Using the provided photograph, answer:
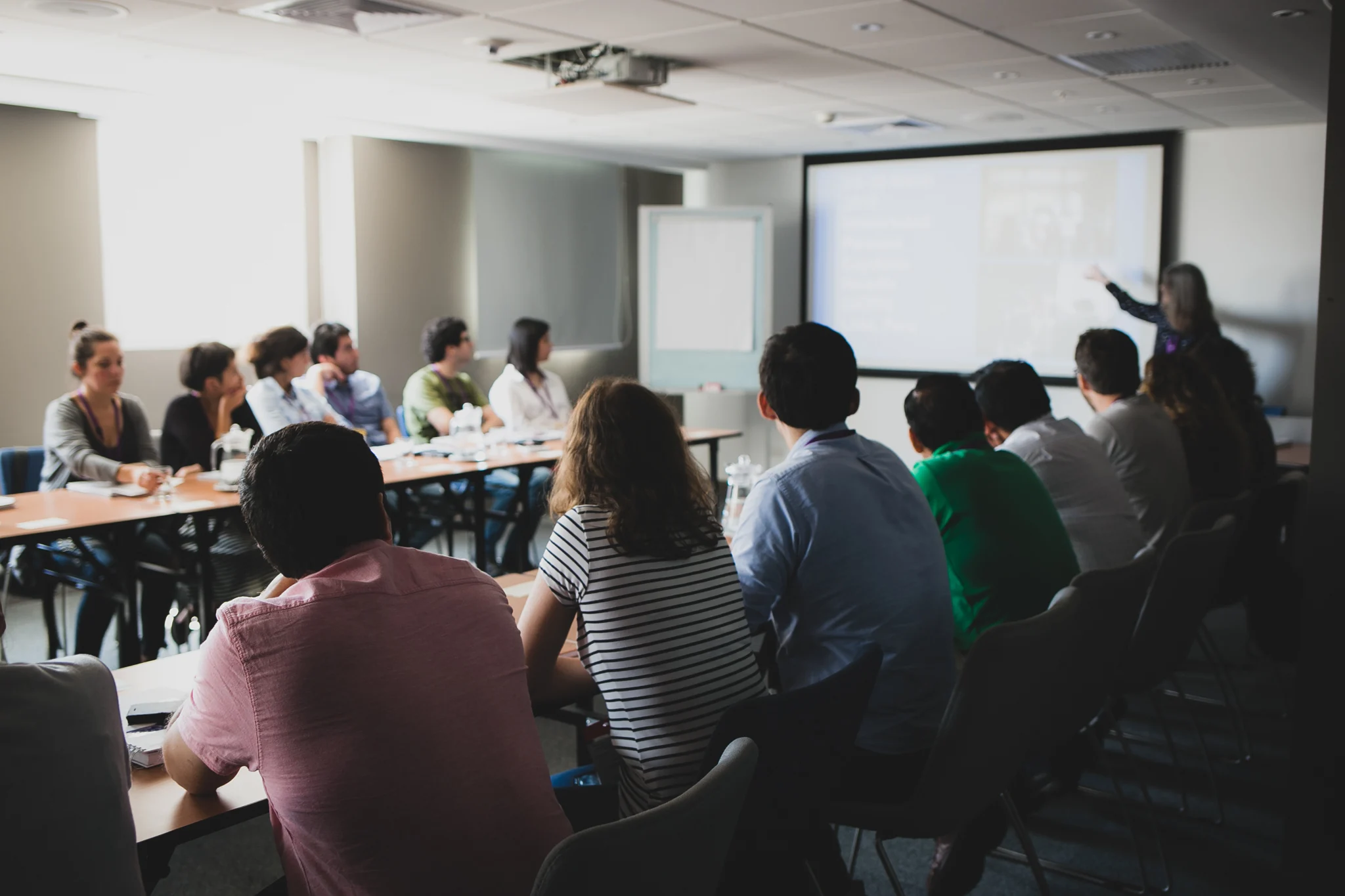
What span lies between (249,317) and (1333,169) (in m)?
6.09

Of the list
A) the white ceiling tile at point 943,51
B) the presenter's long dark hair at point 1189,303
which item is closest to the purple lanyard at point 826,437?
the white ceiling tile at point 943,51

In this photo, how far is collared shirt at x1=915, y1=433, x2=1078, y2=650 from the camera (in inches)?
100

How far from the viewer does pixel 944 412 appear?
2.66 metres

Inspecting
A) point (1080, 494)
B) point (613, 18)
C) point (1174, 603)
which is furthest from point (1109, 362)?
point (613, 18)

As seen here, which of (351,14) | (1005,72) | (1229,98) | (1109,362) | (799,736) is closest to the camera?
(799,736)

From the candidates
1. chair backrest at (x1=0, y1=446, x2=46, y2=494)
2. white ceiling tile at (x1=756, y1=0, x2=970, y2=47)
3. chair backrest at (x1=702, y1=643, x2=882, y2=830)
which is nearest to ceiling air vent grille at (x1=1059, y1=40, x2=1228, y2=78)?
white ceiling tile at (x1=756, y1=0, x2=970, y2=47)

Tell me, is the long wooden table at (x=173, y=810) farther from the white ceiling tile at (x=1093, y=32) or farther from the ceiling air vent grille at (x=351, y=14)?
the white ceiling tile at (x=1093, y=32)

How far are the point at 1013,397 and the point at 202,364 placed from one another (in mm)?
3263

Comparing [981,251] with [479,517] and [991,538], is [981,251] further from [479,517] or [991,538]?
[991,538]

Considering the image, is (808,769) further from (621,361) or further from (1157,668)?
(621,361)

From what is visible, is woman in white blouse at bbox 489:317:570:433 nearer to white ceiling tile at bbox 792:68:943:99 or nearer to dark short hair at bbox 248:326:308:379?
dark short hair at bbox 248:326:308:379

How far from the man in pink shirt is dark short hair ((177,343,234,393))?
339 centimetres

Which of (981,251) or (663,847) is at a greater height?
(981,251)

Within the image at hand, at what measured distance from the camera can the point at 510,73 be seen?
5.06m
